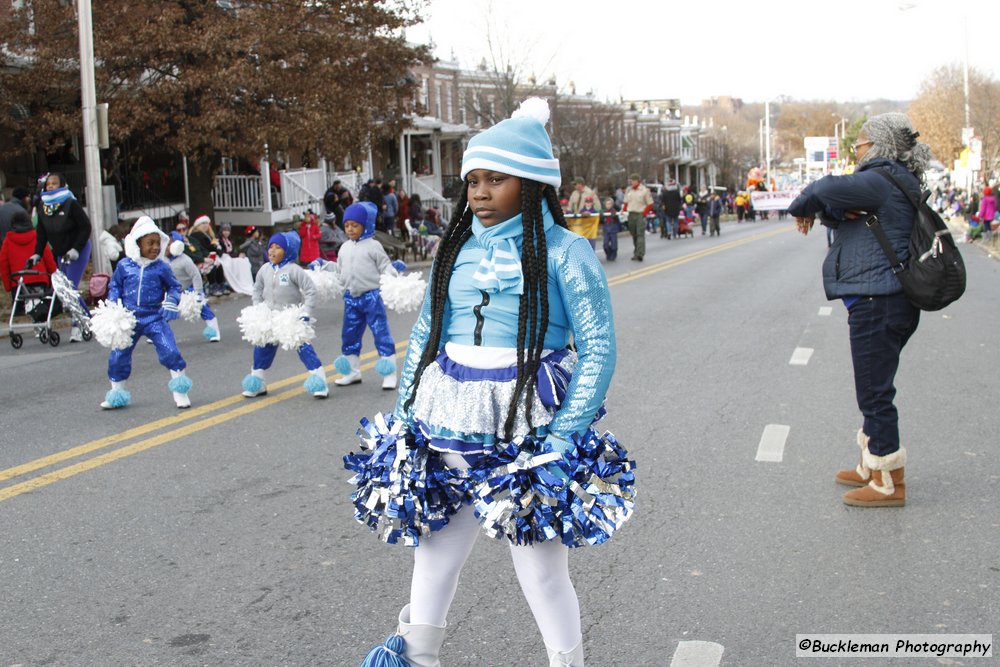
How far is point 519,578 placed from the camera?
10.8 ft

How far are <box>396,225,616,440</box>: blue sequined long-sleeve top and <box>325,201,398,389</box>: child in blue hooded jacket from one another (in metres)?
6.07

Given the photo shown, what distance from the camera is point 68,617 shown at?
448 centimetres

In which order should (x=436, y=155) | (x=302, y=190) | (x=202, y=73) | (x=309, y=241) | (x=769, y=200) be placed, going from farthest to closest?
(x=769, y=200)
(x=436, y=155)
(x=302, y=190)
(x=309, y=241)
(x=202, y=73)

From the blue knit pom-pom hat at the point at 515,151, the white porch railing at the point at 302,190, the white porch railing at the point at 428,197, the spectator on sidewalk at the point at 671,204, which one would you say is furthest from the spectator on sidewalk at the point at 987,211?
the blue knit pom-pom hat at the point at 515,151

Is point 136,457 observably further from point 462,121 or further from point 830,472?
point 462,121


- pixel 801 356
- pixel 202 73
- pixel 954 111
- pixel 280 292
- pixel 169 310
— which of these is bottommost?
pixel 801 356

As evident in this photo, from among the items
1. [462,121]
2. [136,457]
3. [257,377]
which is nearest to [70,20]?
[257,377]

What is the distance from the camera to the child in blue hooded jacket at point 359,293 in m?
9.52

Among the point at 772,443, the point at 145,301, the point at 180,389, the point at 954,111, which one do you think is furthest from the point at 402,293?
the point at 954,111

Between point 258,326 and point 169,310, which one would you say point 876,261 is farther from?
point 169,310

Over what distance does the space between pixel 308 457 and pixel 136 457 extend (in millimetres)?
1088

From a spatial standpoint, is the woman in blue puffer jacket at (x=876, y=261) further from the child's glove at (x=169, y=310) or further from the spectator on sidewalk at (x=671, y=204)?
the spectator on sidewalk at (x=671, y=204)

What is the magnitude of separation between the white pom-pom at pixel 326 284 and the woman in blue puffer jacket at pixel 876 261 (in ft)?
15.6

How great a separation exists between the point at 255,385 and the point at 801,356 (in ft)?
16.7
